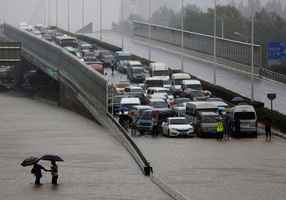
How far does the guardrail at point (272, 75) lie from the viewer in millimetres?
58219

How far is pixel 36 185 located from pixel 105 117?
19.7m

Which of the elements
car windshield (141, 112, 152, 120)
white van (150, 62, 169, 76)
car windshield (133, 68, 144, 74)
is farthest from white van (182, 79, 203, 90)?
car windshield (141, 112, 152, 120)

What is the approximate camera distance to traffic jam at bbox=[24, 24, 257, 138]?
126 ft

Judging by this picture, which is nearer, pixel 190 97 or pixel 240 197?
pixel 240 197

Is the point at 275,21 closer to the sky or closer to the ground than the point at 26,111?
closer to the sky

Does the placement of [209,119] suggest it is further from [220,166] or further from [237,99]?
[220,166]

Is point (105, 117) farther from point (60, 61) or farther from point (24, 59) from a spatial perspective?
point (24, 59)

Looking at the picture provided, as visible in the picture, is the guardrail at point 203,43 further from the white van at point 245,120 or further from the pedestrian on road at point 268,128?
the pedestrian on road at point 268,128

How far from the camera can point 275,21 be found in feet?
223

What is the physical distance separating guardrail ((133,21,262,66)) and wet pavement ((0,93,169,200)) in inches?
493

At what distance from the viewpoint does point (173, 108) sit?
145 ft

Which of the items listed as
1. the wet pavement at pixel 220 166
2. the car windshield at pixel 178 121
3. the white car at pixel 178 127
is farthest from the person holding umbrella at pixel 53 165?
the car windshield at pixel 178 121

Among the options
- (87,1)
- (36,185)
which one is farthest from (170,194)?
(87,1)

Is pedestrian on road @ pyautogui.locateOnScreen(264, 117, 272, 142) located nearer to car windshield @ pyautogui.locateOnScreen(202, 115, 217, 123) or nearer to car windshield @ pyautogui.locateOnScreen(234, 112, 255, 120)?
car windshield @ pyautogui.locateOnScreen(234, 112, 255, 120)
